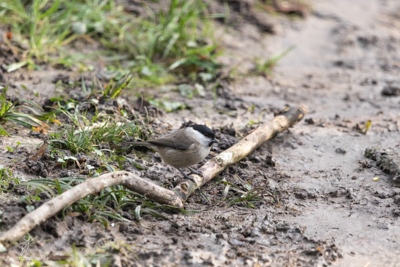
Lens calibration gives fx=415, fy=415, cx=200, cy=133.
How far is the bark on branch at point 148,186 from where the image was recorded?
2.93 m

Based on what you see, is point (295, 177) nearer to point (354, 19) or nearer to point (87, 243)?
point (87, 243)

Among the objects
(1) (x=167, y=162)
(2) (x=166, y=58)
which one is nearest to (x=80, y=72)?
(2) (x=166, y=58)

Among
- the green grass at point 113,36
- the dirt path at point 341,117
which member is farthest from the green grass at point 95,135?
the green grass at point 113,36

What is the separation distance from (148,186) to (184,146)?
2.86 feet

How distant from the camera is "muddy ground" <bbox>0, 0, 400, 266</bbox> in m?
3.23

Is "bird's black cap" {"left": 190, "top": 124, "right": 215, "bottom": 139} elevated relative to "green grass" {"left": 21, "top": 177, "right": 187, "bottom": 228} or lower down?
elevated

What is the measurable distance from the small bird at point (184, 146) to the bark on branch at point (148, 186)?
7.2 inches

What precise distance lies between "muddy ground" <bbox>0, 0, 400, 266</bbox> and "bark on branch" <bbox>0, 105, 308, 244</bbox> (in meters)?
0.16

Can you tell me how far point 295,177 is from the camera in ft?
15.3

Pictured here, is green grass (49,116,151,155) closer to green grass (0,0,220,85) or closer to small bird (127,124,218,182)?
small bird (127,124,218,182)

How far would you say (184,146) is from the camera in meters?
4.28

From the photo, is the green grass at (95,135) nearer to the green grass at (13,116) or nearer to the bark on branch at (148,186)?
the green grass at (13,116)

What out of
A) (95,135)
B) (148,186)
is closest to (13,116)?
(95,135)

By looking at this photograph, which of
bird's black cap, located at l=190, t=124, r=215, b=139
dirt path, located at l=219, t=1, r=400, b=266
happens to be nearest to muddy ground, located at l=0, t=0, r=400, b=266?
dirt path, located at l=219, t=1, r=400, b=266
